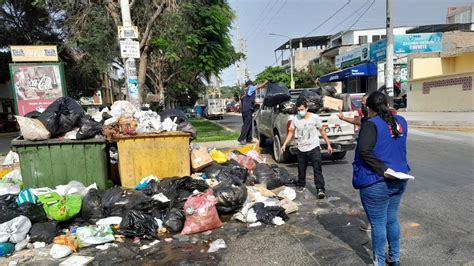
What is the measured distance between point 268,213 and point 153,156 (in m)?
2.19

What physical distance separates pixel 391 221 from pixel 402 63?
3000 centimetres

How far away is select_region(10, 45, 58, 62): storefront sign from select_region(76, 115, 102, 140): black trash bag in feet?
16.5

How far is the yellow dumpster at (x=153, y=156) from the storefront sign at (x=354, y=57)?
26.0 metres

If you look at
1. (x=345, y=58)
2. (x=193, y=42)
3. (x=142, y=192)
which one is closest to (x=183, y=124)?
(x=142, y=192)

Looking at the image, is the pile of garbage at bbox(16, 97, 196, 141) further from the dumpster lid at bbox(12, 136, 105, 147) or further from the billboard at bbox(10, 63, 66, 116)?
the billboard at bbox(10, 63, 66, 116)

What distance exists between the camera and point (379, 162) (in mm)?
3029

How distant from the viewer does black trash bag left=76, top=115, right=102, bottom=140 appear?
5.73 meters

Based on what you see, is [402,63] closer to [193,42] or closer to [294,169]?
[193,42]

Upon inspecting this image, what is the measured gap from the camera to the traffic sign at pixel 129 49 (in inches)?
315

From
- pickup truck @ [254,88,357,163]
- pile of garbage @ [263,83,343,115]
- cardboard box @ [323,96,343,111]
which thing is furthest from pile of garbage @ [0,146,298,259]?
pile of garbage @ [263,83,343,115]

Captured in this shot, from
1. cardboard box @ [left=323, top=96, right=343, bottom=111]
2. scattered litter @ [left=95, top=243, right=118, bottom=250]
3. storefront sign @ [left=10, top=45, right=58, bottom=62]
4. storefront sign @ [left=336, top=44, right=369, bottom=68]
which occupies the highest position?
storefront sign @ [left=336, top=44, right=369, bottom=68]

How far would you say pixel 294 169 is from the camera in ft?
26.8

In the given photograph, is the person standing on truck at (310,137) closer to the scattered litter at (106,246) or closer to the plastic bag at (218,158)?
the plastic bag at (218,158)

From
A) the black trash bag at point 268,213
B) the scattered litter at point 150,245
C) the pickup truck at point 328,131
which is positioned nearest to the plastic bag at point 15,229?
the scattered litter at point 150,245
